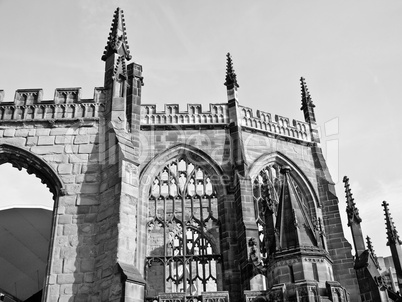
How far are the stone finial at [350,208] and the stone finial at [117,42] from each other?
327 inches

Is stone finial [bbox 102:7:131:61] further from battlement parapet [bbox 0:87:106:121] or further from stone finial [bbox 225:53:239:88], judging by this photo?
stone finial [bbox 225:53:239:88]

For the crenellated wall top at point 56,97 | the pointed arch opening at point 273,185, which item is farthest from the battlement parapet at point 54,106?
the pointed arch opening at point 273,185

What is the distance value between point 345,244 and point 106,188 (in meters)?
8.83

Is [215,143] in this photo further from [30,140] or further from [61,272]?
[61,272]

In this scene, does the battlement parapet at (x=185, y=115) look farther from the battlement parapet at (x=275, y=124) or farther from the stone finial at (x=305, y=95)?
the stone finial at (x=305, y=95)

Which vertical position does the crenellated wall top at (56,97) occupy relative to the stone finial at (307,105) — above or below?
below

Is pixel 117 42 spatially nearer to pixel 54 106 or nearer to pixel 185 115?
pixel 54 106

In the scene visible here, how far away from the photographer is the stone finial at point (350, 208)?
52.2 ft

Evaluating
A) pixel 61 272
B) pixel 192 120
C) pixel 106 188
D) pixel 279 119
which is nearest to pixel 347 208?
pixel 279 119

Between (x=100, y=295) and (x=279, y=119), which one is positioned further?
(x=279, y=119)

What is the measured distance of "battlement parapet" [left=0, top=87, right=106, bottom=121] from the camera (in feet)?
39.9

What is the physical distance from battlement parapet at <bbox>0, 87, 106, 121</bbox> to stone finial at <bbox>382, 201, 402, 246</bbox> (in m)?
10.5

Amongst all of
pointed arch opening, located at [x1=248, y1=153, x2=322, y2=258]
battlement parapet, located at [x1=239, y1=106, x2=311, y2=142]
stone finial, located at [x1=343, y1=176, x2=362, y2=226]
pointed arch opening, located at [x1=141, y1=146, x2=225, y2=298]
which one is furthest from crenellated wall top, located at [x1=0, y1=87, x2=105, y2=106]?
stone finial, located at [x1=343, y1=176, x2=362, y2=226]

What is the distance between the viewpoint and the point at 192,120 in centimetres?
1744
